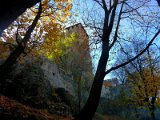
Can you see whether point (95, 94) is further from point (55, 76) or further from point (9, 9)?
point (55, 76)

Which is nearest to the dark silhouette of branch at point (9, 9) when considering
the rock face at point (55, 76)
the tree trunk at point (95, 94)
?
the tree trunk at point (95, 94)

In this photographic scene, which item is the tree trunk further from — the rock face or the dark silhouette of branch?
the rock face

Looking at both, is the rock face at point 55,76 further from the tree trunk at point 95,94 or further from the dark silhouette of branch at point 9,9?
the dark silhouette of branch at point 9,9

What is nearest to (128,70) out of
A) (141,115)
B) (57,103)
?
(141,115)

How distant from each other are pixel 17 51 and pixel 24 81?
Answer: 4016mm

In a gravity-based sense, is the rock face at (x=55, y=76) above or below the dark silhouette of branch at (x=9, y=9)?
above

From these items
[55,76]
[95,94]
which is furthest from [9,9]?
[55,76]

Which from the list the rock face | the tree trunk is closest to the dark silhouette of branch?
the tree trunk

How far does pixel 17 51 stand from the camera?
47.6ft

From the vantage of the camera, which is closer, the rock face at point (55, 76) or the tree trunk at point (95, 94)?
the tree trunk at point (95, 94)

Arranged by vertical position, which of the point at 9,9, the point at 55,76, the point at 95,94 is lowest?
the point at 95,94

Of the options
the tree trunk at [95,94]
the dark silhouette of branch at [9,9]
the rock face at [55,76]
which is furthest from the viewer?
the rock face at [55,76]

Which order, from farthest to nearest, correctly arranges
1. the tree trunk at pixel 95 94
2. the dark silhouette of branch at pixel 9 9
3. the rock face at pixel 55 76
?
1. the rock face at pixel 55 76
2. the tree trunk at pixel 95 94
3. the dark silhouette of branch at pixel 9 9

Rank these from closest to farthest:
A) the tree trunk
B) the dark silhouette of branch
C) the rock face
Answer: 1. the dark silhouette of branch
2. the tree trunk
3. the rock face
